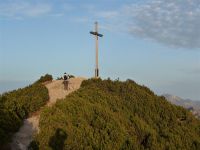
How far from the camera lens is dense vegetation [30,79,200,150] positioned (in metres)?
27.2

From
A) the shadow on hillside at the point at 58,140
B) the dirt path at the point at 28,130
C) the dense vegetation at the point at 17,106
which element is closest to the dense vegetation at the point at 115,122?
the shadow on hillside at the point at 58,140

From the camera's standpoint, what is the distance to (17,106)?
30469 millimetres

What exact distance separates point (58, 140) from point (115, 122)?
17.4 ft

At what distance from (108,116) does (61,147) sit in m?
5.71

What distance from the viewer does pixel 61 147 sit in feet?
84.9

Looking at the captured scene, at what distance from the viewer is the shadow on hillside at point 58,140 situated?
1021 inches

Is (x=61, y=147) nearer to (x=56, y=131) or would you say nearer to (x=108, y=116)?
(x=56, y=131)

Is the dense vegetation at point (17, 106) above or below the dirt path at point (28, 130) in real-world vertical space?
above

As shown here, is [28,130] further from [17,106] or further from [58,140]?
[58,140]

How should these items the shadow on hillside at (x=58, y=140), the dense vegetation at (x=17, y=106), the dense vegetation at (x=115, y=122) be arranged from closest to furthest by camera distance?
the shadow on hillside at (x=58, y=140) < the dense vegetation at (x=115, y=122) < the dense vegetation at (x=17, y=106)

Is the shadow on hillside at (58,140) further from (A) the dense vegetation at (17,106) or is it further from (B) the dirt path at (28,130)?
(A) the dense vegetation at (17,106)

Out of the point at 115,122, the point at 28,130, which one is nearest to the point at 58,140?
the point at 28,130

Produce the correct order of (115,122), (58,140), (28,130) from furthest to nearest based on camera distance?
1. (115,122)
2. (28,130)
3. (58,140)

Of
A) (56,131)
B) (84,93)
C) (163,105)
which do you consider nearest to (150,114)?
(163,105)
